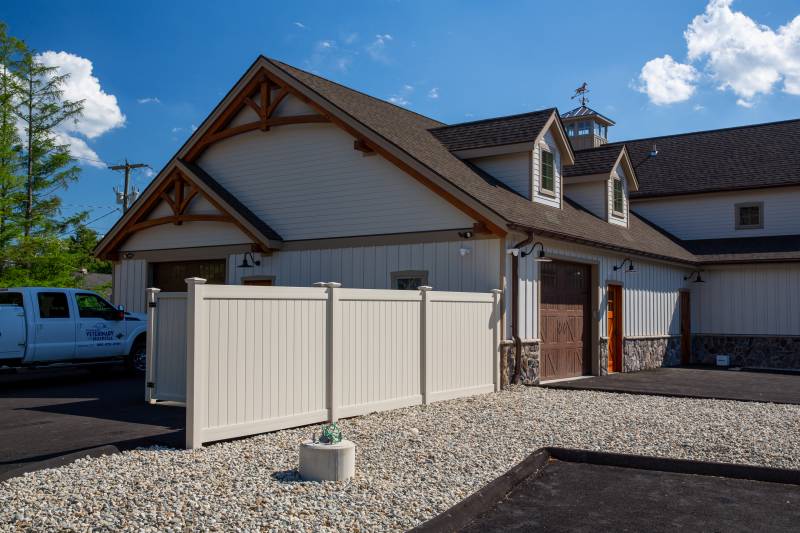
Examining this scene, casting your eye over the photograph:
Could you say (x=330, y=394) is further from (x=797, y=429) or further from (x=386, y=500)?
(x=797, y=429)

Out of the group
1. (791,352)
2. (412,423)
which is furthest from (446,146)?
(791,352)

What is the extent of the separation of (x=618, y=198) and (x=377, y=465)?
15830 mm

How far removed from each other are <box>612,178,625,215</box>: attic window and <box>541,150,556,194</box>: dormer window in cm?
389

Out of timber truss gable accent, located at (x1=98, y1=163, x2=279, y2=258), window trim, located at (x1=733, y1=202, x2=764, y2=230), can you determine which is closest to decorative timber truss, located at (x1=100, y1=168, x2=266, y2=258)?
timber truss gable accent, located at (x1=98, y1=163, x2=279, y2=258)

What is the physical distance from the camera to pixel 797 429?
9.94 meters

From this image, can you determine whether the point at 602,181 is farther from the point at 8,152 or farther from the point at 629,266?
the point at 8,152

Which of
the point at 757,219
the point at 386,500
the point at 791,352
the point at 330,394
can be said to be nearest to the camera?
the point at 386,500

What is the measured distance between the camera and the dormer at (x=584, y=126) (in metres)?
31.3

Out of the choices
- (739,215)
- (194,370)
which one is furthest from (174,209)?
(739,215)

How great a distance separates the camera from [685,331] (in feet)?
74.3

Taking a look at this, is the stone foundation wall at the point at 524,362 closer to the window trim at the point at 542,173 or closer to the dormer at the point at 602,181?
the window trim at the point at 542,173

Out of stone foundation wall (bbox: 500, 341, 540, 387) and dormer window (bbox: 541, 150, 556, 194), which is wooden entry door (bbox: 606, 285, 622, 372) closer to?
dormer window (bbox: 541, 150, 556, 194)

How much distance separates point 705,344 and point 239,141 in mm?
15067

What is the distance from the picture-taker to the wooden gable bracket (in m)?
17.4
